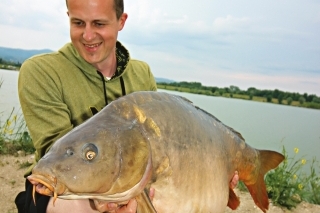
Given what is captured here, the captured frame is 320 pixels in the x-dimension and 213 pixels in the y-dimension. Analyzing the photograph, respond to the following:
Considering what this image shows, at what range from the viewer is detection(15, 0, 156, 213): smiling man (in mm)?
2242

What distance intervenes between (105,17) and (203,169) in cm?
116

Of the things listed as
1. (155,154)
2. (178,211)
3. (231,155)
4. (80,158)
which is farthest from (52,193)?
(231,155)

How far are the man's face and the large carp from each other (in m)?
0.75

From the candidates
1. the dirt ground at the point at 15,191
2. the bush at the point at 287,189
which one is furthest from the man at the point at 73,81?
the bush at the point at 287,189

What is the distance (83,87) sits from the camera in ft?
8.25

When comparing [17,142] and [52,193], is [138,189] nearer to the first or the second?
[52,193]

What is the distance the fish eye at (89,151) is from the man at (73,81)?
62 cm

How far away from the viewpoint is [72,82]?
248cm

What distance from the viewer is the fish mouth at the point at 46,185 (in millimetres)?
1400

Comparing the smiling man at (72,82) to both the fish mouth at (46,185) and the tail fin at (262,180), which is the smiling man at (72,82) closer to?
the fish mouth at (46,185)

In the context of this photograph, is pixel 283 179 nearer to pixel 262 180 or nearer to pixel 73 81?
pixel 262 180

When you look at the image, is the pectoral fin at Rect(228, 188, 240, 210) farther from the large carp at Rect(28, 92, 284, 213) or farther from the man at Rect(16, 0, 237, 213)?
the large carp at Rect(28, 92, 284, 213)

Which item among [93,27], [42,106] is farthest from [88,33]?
[42,106]

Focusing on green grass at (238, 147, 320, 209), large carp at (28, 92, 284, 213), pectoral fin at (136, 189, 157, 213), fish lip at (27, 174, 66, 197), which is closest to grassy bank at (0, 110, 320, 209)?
green grass at (238, 147, 320, 209)
